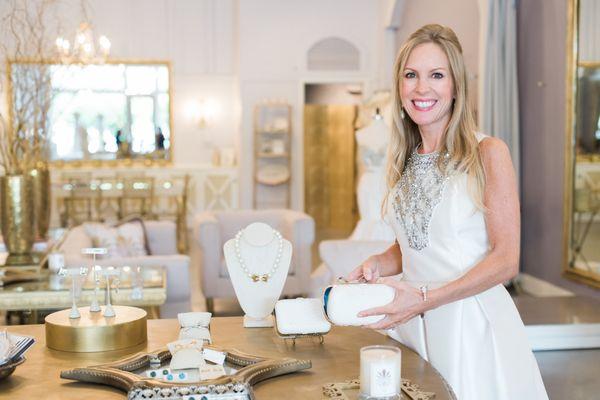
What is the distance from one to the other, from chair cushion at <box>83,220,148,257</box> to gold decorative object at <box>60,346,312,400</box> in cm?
380

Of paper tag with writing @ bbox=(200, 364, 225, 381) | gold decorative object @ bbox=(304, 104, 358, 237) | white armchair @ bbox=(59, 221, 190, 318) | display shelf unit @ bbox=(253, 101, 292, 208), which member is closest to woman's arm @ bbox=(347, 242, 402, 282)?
paper tag with writing @ bbox=(200, 364, 225, 381)

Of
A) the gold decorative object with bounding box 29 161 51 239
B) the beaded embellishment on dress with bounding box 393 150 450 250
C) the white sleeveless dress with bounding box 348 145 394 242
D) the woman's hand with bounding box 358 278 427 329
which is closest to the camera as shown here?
the woman's hand with bounding box 358 278 427 329

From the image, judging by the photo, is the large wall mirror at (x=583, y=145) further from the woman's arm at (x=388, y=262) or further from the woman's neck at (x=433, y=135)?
the woman's neck at (x=433, y=135)

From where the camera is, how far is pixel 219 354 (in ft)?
6.06

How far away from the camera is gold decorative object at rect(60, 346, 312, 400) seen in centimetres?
159

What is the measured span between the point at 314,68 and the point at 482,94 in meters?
5.66

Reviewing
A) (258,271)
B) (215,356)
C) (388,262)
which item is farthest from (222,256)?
(215,356)

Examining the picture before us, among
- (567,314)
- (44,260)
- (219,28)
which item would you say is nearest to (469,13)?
(567,314)

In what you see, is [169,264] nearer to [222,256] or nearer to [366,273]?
[222,256]

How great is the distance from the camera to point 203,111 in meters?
12.6

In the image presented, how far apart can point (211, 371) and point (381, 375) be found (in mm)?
416

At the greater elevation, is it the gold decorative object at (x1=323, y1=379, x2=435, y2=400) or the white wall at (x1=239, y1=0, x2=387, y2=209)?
the white wall at (x1=239, y1=0, x2=387, y2=209)

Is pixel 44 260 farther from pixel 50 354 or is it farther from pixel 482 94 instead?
pixel 482 94

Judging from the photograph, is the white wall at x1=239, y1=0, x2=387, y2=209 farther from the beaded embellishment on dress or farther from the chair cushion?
the beaded embellishment on dress
